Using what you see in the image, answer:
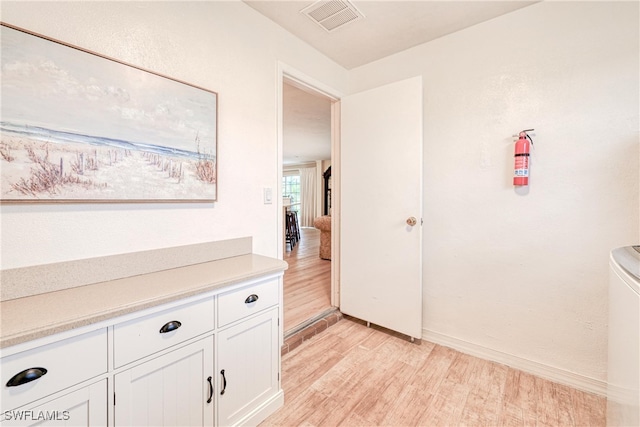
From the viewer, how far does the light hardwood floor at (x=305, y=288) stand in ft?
8.18

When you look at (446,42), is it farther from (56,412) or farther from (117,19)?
(56,412)

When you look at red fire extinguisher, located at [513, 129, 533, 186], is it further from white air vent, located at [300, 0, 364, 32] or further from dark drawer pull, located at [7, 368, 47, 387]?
dark drawer pull, located at [7, 368, 47, 387]

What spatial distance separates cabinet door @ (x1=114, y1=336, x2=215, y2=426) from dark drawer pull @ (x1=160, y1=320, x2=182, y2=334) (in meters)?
0.09

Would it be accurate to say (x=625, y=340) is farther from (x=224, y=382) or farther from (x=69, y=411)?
(x=69, y=411)

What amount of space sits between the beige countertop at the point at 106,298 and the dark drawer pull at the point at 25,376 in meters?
0.10

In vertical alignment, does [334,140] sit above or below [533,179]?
above

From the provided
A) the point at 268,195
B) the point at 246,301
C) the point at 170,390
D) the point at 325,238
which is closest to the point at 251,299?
the point at 246,301

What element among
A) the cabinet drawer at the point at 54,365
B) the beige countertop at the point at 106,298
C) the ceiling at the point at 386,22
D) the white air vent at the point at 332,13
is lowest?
the cabinet drawer at the point at 54,365

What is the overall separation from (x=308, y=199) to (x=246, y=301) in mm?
8259

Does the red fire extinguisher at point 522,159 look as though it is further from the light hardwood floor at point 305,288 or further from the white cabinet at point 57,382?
the white cabinet at point 57,382

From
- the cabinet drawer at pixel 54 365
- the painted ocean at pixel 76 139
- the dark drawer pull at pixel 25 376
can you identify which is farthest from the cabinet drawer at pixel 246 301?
the painted ocean at pixel 76 139

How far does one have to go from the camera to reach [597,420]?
1435 millimetres

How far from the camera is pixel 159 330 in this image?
1.03 meters

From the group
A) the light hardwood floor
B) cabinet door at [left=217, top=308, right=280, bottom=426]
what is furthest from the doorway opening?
cabinet door at [left=217, top=308, right=280, bottom=426]
